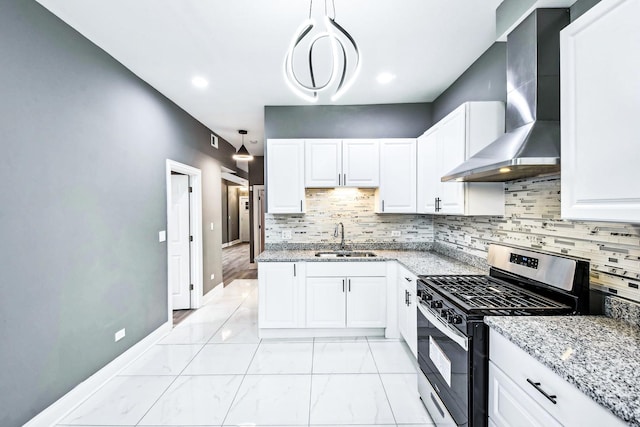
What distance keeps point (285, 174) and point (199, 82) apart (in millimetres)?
1311

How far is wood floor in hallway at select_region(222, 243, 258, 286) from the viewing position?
19.4 feet

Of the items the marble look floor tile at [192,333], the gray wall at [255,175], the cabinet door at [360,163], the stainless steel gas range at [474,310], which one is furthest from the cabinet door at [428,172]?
the gray wall at [255,175]

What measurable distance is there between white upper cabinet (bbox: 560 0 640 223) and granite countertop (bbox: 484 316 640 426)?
1.68 feet

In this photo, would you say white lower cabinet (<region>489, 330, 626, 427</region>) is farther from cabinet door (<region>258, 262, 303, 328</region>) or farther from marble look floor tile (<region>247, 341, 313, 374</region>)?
cabinet door (<region>258, 262, 303, 328</region>)

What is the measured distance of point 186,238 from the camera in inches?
159

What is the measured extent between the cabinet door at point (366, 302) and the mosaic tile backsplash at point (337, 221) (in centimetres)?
70

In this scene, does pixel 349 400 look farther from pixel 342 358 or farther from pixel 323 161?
pixel 323 161

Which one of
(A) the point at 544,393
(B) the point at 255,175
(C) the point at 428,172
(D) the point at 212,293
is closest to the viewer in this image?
(A) the point at 544,393

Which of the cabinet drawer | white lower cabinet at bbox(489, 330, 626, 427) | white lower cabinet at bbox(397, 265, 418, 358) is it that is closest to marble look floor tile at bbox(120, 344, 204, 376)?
the cabinet drawer

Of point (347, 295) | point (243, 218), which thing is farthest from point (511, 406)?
point (243, 218)

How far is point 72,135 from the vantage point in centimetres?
208

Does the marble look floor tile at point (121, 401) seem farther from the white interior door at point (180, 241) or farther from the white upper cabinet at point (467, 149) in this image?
the white upper cabinet at point (467, 149)

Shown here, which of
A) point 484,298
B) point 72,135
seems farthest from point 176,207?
point 484,298

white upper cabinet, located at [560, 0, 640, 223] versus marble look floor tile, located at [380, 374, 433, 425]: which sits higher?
white upper cabinet, located at [560, 0, 640, 223]
